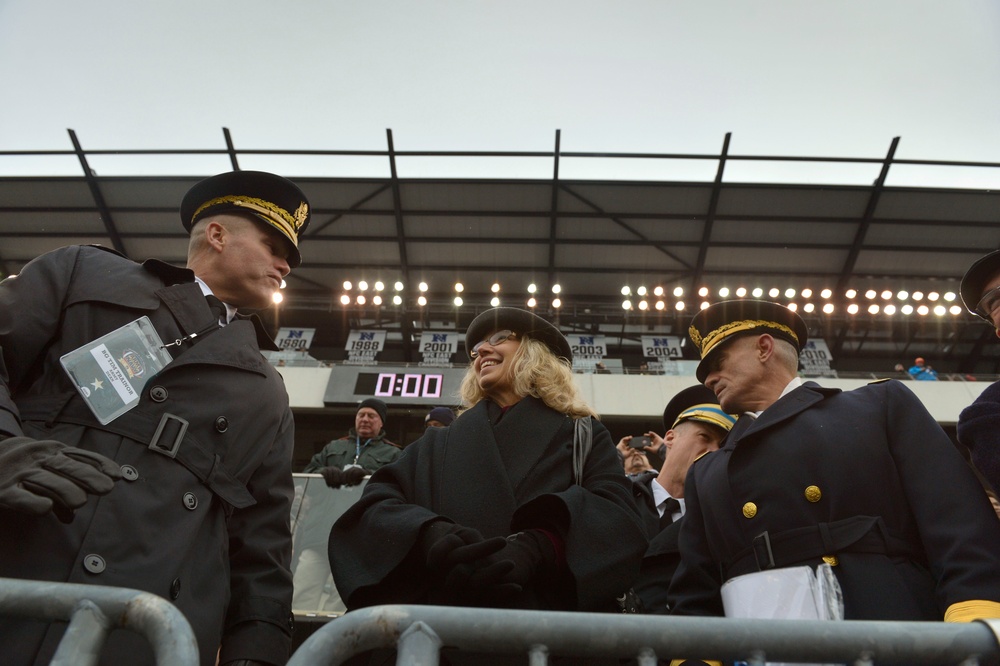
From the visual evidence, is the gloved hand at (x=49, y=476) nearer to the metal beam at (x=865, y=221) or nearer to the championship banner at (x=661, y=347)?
the championship banner at (x=661, y=347)

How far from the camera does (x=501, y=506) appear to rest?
1742 millimetres

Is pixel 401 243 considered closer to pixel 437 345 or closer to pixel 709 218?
pixel 437 345

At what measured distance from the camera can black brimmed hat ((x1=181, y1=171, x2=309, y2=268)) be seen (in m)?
2.05

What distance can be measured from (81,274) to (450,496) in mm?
1134

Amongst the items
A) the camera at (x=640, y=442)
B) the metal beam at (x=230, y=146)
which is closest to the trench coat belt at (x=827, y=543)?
the camera at (x=640, y=442)

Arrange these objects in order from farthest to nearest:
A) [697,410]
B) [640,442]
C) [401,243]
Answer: [401,243] → [640,442] → [697,410]

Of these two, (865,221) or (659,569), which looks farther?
(865,221)

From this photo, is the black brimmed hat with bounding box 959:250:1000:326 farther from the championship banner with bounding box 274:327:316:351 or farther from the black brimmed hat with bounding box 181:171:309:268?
the championship banner with bounding box 274:327:316:351

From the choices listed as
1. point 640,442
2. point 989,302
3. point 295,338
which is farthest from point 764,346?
point 295,338

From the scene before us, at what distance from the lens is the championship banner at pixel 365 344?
1839 cm

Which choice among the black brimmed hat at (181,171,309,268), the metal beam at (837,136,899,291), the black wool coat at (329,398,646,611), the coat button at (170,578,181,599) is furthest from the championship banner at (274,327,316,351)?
the coat button at (170,578,181,599)

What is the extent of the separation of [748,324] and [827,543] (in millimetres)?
952

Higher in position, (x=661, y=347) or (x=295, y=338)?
(x=661, y=347)

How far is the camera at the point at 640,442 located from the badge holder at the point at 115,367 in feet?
10.7
